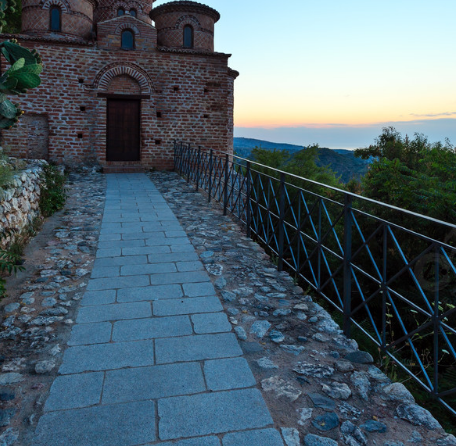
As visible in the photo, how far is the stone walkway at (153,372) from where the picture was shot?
228cm

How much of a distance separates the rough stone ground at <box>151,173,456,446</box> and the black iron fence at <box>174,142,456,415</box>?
201 mm

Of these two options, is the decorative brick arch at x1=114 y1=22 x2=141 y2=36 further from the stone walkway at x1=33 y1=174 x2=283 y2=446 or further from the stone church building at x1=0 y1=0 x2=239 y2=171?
the stone walkway at x1=33 y1=174 x2=283 y2=446

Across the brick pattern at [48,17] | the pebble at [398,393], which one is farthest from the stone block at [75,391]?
the brick pattern at [48,17]

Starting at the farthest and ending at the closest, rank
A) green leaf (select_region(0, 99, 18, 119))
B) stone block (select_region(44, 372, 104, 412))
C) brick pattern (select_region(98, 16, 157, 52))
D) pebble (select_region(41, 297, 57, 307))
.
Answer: brick pattern (select_region(98, 16, 157, 52)), green leaf (select_region(0, 99, 18, 119)), pebble (select_region(41, 297, 57, 307)), stone block (select_region(44, 372, 104, 412))

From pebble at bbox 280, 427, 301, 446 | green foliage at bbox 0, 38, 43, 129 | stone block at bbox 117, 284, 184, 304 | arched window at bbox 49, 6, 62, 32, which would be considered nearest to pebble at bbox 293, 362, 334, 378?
pebble at bbox 280, 427, 301, 446

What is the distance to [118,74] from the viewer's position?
14.4 m

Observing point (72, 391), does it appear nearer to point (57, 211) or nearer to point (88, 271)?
point (88, 271)

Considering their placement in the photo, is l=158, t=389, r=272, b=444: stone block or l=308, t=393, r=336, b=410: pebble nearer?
l=158, t=389, r=272, b=444: stone block

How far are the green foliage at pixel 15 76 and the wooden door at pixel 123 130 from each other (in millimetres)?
9853

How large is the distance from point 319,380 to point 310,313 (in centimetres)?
109

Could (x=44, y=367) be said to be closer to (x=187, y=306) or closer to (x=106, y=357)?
(x=106, y=357)

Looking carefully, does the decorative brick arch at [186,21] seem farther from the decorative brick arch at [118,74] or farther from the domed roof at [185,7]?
the decorative brick arch at [118,74]

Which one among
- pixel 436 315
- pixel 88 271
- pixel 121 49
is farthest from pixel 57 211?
pixel 121 49

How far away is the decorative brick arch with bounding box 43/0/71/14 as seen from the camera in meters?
14.7
